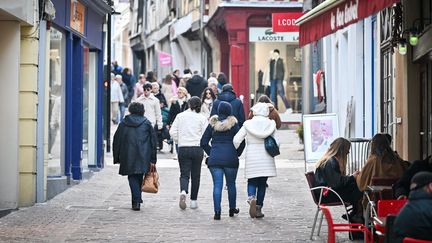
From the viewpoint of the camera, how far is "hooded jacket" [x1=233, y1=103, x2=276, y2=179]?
1706 cm

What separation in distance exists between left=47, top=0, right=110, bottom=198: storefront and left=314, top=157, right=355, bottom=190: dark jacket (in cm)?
635

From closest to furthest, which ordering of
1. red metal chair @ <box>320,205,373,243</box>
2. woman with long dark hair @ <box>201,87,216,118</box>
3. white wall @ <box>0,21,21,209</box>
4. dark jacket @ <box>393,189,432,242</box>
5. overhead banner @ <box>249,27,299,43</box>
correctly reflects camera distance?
1. dark jacket @ <box>393,189,432,242</box>
2. red metal chair @ <box>320,205,373,243</box>
3. white wall @ <box>0,21,21,209</box>
4. woman with long dark hair @ <box>201,87,216,118</box>
5. overhead banner @ <box>249,27,299,43</box>


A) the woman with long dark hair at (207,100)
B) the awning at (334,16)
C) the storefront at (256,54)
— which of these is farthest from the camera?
the storefront at (256,54)

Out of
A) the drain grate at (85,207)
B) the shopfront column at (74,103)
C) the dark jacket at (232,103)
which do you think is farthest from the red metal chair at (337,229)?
the shopfront column at (74,103)

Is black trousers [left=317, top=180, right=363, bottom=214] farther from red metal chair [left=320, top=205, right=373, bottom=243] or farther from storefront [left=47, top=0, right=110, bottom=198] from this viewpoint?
storefront [left=47, top=0, right=110, bottom=198]

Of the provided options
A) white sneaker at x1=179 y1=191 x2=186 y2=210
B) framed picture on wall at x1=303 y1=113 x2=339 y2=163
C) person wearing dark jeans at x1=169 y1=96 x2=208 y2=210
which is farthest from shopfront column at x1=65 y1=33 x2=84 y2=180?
framed picture on wall at x1=303 y1=113 x2=339 y2=163

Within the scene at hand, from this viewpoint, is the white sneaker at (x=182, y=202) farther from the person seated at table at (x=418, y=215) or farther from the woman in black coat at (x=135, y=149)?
the person seated at table at (x=418, y=215)

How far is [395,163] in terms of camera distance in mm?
13727

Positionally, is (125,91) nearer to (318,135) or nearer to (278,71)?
(278,71)

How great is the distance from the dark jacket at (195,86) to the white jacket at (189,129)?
38.2ft

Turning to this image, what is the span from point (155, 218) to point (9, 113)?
2.86 metres

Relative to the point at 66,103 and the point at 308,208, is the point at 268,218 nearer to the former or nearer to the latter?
the point at 308,208

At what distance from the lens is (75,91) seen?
73.1 ft

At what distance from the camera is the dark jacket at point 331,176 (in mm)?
14188
